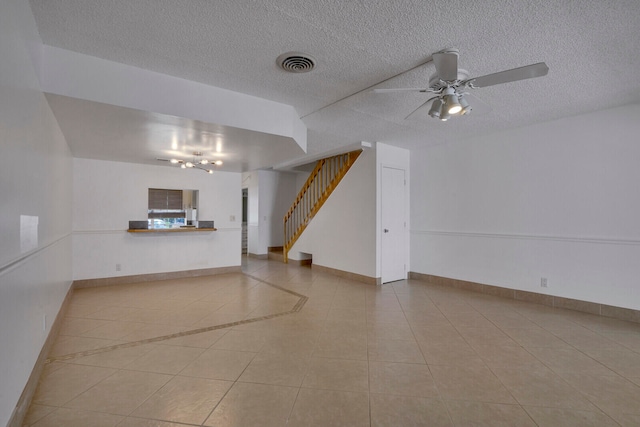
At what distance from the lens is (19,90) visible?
1753mm

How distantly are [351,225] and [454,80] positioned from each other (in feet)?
12.7

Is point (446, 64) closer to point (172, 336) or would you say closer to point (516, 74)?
point (516, 74)

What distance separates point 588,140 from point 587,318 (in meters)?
2.34

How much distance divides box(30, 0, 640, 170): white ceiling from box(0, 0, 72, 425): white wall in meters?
0.38

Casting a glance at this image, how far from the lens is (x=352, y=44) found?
239cm

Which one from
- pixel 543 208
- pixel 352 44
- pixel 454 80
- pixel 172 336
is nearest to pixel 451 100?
pixel 454 80

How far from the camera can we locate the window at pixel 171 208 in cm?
649

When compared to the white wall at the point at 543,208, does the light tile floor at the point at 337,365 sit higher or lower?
lower

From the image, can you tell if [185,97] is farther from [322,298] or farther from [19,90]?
[322,298]

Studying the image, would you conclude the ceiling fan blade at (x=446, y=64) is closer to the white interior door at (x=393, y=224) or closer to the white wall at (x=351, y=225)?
the white wall at (x=351, y=225)

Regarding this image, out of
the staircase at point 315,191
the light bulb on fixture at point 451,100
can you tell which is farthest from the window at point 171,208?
the light bulb on fixture at point 451,100

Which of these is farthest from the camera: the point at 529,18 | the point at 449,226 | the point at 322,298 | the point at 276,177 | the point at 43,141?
the point at 276,177

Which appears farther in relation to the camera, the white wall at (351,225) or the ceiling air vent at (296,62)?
the white wall at (351,225)

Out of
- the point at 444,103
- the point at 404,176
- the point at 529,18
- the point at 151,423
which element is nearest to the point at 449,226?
the point at 404,176
